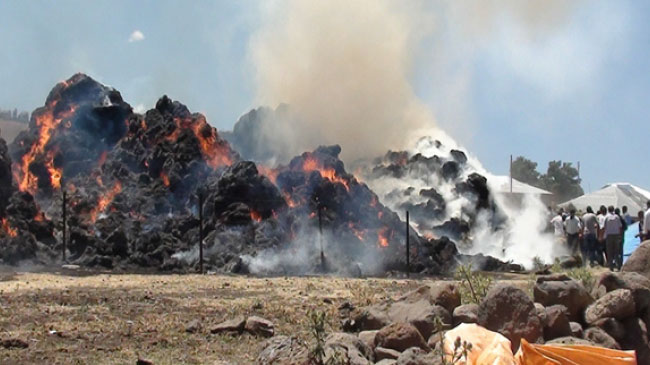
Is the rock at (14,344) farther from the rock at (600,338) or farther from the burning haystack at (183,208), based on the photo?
the burning haystack at (183,208)

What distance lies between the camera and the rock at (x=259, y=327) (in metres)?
11.1

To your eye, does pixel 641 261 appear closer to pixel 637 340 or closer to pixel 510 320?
pixel 637 340

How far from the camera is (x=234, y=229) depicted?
1091 inches

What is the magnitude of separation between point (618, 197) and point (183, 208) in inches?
1298

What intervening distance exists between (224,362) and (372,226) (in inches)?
786

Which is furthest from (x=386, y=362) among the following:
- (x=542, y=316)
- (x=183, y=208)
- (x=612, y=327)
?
(x=183, y=208)

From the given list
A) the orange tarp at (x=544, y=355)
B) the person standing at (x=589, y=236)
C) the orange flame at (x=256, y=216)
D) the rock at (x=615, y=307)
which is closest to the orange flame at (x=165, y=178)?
the orange flame at (x=256, y=216)

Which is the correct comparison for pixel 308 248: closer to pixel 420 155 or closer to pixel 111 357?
pixel 111 357

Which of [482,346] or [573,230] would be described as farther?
[573,230]

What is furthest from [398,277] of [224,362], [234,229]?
[224,362]

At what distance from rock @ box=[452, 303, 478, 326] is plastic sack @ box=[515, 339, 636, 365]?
2.54m

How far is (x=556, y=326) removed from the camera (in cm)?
907

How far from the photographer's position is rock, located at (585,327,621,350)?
906cm

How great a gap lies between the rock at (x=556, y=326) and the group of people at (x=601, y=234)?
13.4 m
